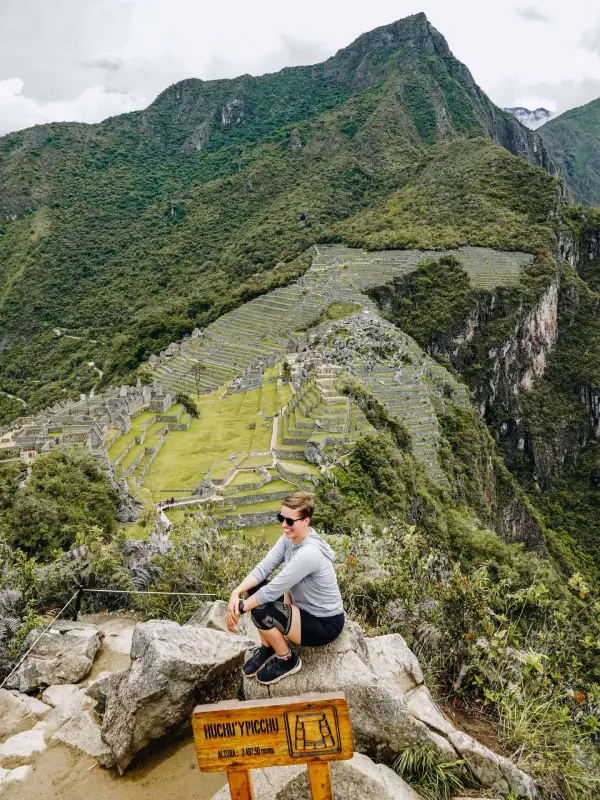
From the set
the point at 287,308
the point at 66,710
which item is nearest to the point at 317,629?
the point at 66,710

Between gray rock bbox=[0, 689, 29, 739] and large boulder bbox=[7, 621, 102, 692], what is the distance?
19 centimetres

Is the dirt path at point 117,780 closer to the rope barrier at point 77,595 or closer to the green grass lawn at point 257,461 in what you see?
the rope barrier at point 77,595

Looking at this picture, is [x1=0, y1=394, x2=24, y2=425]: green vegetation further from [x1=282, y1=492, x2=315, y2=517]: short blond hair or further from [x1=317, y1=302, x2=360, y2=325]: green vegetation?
[x1=282, y1=492, x2=315, y2=517]: short blond hair

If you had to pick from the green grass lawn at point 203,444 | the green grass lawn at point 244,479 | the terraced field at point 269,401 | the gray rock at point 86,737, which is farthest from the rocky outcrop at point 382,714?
the green grass lawn at point 203,444

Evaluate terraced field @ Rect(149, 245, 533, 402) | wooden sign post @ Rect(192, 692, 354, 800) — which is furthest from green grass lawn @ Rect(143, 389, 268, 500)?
wooden sign post @ Rect(192, 692, 354, 800)

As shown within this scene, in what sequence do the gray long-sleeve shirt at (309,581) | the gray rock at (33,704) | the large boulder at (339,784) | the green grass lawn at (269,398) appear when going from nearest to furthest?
the large boulder at (339,784) < the gray long-sleeve shirt at (309,581) < the gray rock at (33,704) < the green grass lawn at (269,398)

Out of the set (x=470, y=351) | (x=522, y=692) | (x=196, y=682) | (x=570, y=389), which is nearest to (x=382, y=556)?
(x=522, y=692)

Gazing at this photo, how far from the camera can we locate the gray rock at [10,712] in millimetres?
4465

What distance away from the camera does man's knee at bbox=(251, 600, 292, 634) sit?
12.5 ft

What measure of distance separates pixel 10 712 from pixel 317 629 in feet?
8.90

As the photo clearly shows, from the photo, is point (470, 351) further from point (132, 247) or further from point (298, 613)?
point (132, 247)

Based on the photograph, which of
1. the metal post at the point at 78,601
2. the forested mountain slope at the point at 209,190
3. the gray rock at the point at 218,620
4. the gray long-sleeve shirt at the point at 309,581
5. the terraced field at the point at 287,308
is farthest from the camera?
the forested mountain slope at the point at 209,190

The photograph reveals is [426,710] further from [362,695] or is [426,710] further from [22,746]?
[22,746]

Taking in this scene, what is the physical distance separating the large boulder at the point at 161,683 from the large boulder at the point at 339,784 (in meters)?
0.80
